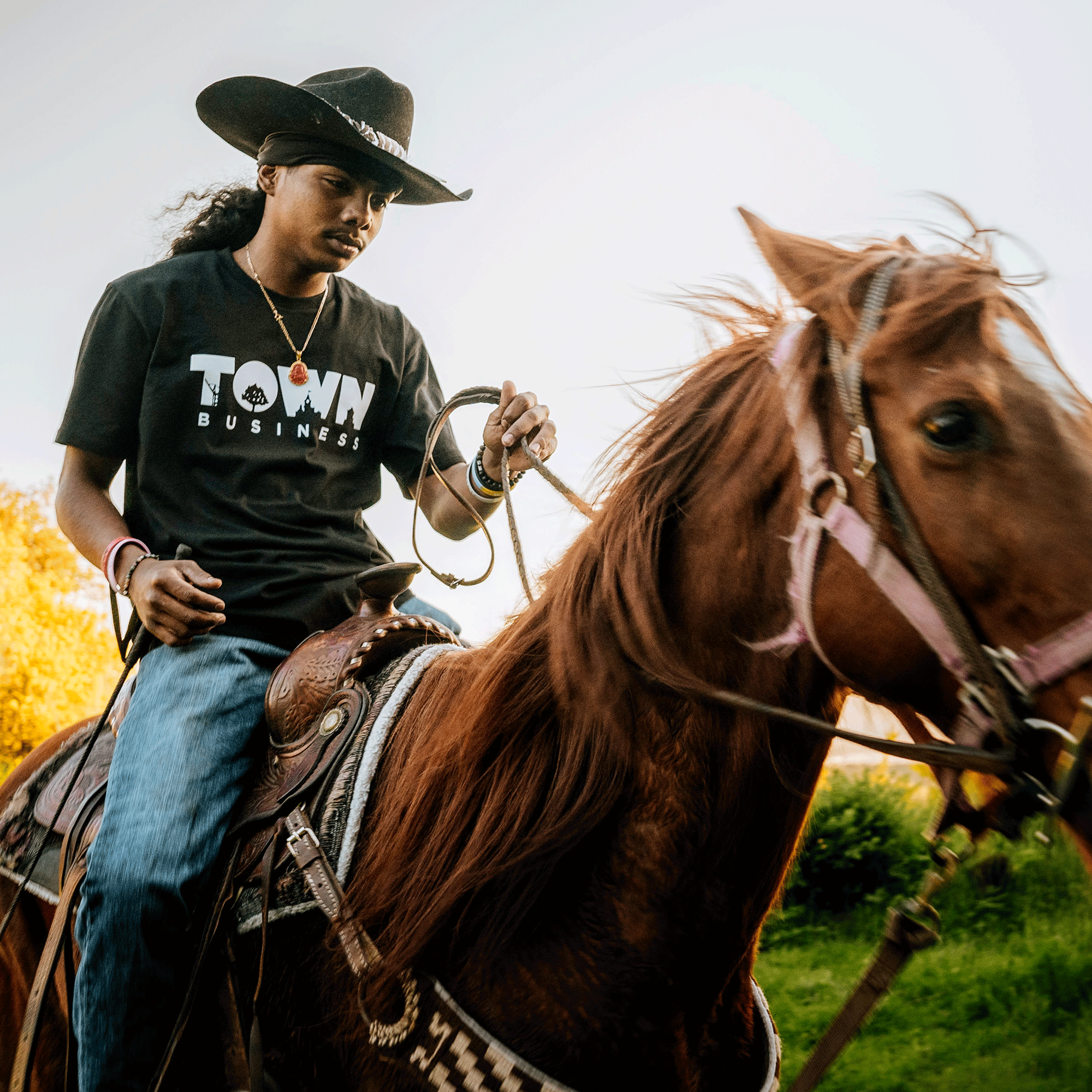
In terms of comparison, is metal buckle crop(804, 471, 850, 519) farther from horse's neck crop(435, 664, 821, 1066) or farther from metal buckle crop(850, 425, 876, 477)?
horse's neck crop(435, 664, 821, 1066)

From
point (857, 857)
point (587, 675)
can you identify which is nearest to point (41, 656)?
point (857, 857)

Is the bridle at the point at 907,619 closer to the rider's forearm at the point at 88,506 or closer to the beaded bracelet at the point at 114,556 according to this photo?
the beaded bracelet at the point at 114,556

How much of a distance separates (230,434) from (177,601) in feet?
1.90

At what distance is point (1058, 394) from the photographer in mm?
1132

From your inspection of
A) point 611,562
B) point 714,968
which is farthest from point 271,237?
point 714,968

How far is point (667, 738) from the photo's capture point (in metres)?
1.48

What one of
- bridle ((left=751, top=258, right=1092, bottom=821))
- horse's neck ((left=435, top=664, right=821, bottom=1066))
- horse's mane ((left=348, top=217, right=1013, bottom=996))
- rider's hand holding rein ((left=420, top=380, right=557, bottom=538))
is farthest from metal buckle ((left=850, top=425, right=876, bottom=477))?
rider's hand holding rein ((left=420, top=380, right=557, bottom=538))

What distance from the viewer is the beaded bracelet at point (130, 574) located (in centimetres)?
210

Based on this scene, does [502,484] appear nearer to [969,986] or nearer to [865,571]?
[865,571]

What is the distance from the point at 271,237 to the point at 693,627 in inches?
70.9

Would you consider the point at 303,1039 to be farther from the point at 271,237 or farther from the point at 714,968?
the point at 271,237

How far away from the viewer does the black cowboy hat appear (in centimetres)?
232

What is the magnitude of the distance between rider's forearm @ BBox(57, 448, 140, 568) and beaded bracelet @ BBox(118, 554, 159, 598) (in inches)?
5.6

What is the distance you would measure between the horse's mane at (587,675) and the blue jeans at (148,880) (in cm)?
40
